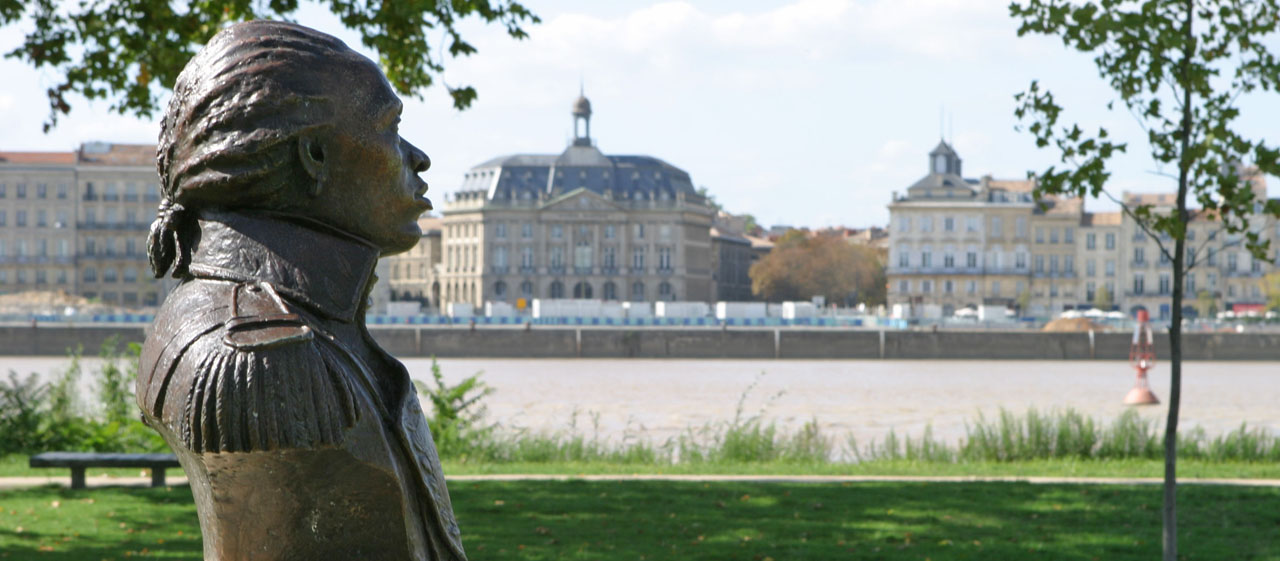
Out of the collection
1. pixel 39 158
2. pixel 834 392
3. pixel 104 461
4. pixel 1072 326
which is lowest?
pixel 834 392

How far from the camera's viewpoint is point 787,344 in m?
61.5

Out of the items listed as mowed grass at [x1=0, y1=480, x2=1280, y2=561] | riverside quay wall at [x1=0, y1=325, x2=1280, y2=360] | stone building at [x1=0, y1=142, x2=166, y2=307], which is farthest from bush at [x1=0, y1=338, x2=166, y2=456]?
stone building at [x1=0, y1=142, x2=166, y2=307]

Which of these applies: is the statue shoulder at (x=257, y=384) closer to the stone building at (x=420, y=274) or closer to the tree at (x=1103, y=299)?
the tree at (x=1103, y=299)

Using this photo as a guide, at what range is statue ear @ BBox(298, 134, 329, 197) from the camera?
2.32 metres

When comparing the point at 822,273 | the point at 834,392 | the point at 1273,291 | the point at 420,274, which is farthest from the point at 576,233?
the point at 834,392

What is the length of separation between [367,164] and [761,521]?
6.92 m

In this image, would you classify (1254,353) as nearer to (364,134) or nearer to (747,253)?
(364,134)

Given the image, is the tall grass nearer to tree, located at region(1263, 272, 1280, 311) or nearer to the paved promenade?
the paved promenade

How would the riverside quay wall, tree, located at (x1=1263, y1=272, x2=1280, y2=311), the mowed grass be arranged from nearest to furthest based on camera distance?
1. the mowed grass
2. the riverside quay wall
3. tree, located at (x1=1263, y1=272, x2=1280, y2=311)

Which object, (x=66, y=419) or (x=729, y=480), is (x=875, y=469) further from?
(x=66, y=419)

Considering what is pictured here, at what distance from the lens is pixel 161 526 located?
29.2 feet

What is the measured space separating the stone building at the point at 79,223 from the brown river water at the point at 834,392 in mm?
50191

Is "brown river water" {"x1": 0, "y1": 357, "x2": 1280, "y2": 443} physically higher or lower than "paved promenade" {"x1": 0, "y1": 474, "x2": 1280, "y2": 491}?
lower

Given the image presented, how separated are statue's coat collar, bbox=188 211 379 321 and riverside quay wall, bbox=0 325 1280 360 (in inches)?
2302
